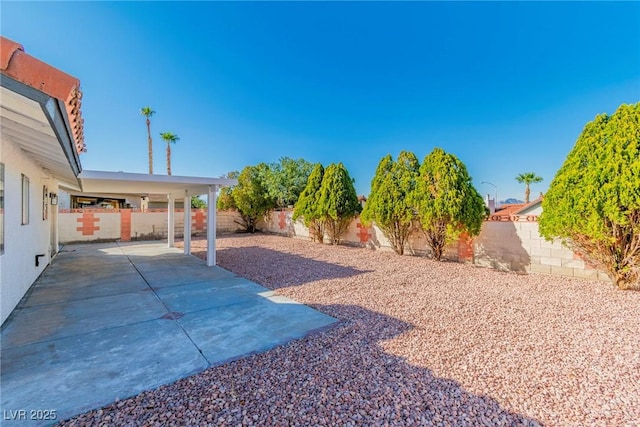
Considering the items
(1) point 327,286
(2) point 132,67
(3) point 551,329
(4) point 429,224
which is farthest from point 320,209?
(3) point 551,329

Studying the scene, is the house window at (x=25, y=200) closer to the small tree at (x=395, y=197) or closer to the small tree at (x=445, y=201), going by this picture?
the small tree at (x=395, y=197)

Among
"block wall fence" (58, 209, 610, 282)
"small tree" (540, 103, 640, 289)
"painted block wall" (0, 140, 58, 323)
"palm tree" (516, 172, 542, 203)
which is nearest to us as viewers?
"painted block wall" (0, 140, 58, 323)

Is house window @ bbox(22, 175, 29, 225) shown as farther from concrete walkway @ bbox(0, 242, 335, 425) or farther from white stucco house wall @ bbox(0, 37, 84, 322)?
concrete walkway @ bbox(0, 242, 335, 425)

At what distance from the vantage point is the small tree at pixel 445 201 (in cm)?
865

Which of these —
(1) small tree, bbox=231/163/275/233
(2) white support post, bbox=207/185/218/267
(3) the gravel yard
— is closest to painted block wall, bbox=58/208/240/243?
(1) small tree, bbox=231/163/275/233

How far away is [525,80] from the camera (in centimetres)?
1191

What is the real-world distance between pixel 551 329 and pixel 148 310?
267 inches

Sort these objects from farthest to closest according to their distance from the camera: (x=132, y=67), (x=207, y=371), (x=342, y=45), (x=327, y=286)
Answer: (x=342, y=45) < (x=132, y=67) < (x=327, y=286) < (x=207, y=371)

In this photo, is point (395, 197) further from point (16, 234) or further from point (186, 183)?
point (16, 234)

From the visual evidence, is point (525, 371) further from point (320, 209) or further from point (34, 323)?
point (320, 209)

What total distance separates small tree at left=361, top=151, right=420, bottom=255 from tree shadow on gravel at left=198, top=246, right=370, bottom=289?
3.13 m

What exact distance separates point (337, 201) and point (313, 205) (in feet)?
5.91

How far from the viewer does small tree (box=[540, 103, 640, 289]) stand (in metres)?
5.70

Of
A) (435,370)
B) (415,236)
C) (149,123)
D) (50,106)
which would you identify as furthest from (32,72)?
(149,123)
